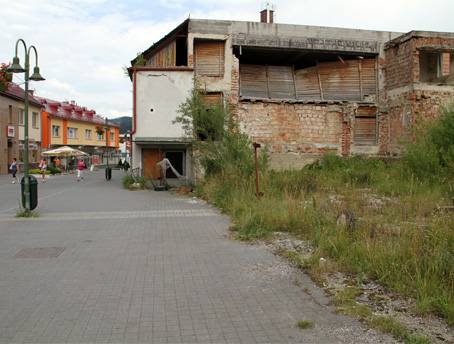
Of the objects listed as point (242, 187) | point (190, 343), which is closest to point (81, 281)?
point (190, 343)

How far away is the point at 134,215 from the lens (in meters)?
10.9

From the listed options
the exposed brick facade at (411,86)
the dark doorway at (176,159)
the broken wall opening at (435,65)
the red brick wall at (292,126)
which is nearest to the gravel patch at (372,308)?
the red brick wall at (292,126)

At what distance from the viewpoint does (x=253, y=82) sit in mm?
21125

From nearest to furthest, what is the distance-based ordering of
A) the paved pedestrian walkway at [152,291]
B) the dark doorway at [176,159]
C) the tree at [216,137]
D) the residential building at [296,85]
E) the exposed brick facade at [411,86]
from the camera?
1. the paved pedestrian walkway at [152,291]
2. the tree at [216,137]
3. the exposed brick facade at [411,86]
4. the residential building at [296,85]
5. the dark doorway at [176,159]

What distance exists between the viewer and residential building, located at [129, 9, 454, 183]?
19.9m

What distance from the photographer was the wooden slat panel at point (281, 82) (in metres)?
21.1

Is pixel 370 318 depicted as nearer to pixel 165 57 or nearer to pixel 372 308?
pixel 372 308

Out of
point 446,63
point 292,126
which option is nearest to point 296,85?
point 292,126

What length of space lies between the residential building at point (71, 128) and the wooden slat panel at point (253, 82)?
1084 inches

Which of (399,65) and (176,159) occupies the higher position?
(399,65)

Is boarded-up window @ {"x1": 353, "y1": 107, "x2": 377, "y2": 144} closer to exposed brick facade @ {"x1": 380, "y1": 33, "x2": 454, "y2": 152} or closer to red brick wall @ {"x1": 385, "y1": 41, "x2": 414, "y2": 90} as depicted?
exposed brick facade @ {"x1": 380, "y1": 33, "x2": 454, "y2": 152}

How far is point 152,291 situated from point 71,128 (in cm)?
5364

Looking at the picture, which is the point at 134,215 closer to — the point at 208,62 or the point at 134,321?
the point at 134,321

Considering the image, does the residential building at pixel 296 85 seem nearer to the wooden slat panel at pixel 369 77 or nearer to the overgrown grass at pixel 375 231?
the wooden slat panel at pixel 369 77
